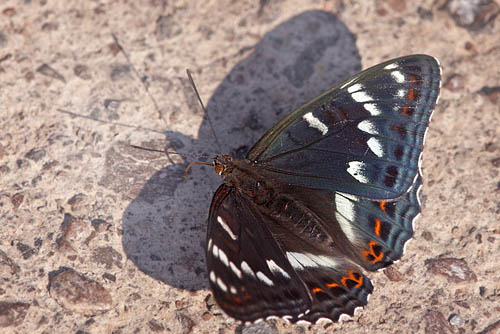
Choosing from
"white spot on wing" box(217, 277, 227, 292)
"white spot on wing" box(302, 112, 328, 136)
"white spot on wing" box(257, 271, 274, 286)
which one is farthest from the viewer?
"white spot on wing" box(302, 112, 328, 136)

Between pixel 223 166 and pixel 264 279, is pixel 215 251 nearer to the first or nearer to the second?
pixel 264 279

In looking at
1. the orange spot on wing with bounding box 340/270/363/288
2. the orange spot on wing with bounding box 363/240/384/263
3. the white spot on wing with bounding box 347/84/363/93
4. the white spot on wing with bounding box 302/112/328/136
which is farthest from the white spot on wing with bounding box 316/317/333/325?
the white spot on wing with bounding box 347/84/363/93

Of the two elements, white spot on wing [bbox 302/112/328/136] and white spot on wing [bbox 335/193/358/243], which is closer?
white spot on wing [bbox 335/193/358/243]

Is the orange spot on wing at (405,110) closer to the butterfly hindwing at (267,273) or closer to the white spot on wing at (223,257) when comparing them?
the butterfly hindwing at (267,273)

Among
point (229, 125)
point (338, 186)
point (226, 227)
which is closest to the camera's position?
point (226, 227)

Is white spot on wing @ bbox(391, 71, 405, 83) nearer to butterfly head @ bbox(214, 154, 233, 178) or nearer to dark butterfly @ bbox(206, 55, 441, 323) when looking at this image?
dark butterfly @ bbox(206, 55, 441, 323)

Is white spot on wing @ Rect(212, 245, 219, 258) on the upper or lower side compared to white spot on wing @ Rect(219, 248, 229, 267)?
upper

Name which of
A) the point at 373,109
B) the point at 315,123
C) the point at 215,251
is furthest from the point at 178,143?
the point at 373,109
